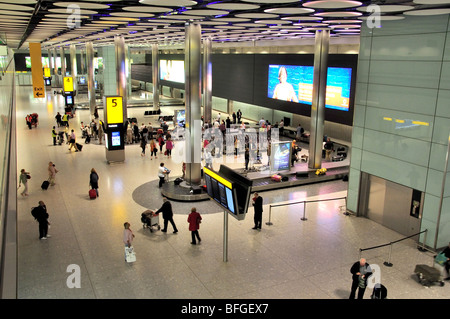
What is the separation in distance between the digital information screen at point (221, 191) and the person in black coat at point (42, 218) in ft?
15.3

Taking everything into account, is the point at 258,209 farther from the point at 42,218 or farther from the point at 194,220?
the point at 42,218

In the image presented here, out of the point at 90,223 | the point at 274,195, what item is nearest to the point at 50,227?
the point at 90,223

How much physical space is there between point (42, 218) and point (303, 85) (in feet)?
66.3

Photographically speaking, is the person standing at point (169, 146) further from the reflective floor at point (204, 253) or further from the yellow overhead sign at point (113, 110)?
the reflective floor at point (204, 253)

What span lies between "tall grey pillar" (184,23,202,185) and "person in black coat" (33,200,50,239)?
6.31 metres

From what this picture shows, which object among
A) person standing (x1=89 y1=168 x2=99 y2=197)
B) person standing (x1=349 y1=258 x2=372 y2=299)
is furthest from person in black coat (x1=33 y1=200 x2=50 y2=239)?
person standing (x1=349 y1=258 x2=372 y2=299)

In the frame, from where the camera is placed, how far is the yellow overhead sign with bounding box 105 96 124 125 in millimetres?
19781

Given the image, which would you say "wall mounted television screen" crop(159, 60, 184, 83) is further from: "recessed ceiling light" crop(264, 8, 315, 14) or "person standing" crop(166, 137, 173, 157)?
"recessed ceiling light" crop(264, 8, 315, 14)

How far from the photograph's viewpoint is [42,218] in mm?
10953

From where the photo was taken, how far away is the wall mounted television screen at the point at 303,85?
925 inches

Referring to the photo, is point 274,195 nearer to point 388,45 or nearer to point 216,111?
point 388,45

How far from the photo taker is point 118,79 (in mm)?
29406
